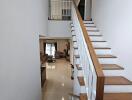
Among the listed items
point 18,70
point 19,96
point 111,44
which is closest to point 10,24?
point 18,70

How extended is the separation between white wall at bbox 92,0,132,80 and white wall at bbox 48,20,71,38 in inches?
68.8

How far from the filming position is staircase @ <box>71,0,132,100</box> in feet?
5.61

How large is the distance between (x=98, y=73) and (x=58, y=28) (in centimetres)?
431

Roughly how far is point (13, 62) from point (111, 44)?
2495mm

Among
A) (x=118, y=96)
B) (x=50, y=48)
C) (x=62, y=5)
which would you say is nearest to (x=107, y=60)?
(x=118, y=96)

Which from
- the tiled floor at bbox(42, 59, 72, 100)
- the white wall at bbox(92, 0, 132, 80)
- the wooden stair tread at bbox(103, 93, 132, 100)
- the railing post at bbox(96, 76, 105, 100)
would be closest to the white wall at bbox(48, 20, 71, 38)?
the white wall at bbox(92, 0, 132, 80)

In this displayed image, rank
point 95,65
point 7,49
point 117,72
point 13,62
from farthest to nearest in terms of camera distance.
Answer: point 117,72, point 13,62, point 7,49, point 95,65

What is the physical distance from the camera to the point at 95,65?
5.56 feet

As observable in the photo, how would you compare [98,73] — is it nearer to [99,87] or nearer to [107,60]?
[99,87]

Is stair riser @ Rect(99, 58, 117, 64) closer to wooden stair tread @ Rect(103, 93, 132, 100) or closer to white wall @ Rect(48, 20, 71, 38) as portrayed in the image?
wooden stair tread @ Rect(103, 93, 132, 100)

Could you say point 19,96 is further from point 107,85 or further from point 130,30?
point 130,30

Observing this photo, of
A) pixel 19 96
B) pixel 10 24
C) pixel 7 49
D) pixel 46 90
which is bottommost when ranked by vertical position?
pixel 46 90

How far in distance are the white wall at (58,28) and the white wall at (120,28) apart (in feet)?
5.73

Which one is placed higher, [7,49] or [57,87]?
[7,49]
